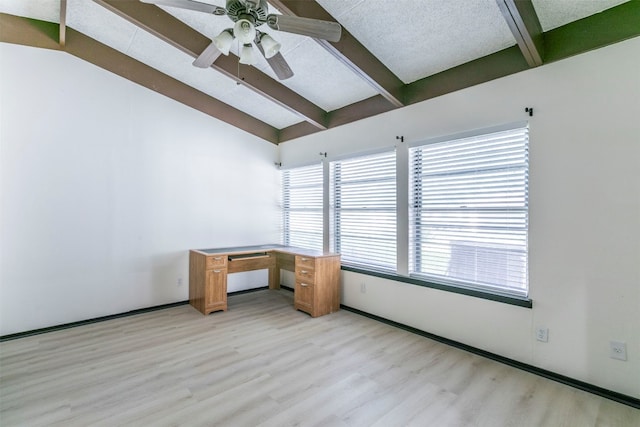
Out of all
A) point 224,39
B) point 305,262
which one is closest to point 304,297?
point 305,262

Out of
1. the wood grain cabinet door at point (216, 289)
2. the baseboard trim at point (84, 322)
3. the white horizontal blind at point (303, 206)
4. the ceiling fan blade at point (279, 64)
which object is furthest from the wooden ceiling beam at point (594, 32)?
the baseboard trim at point (84, 322)

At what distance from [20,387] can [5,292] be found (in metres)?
1.38

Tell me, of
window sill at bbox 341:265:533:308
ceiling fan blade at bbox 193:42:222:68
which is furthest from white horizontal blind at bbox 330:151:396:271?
ceiling fan blade at bbox 193:42:222:68

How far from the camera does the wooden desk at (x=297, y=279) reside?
153 inches

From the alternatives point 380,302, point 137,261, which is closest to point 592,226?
point 380,302

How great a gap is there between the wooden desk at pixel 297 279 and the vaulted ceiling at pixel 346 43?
206 cm

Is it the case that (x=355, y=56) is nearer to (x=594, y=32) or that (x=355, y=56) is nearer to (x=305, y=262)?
(x=594, y=32)

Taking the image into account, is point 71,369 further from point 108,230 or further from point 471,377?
point 471,377

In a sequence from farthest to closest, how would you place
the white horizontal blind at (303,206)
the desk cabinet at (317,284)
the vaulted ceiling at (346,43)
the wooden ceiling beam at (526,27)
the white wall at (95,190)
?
the white horizontal blind at (303,206) < the desk cabinet at (317,284) < the white wall at (95,190) < the vaulted ceiling at (346,43) < the wooden ceiling beam at (526,27)

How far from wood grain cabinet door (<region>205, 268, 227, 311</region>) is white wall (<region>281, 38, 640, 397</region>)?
9.51 feet

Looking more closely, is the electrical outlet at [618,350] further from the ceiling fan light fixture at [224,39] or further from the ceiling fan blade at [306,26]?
the ceiling fan light fixture at [224,39]

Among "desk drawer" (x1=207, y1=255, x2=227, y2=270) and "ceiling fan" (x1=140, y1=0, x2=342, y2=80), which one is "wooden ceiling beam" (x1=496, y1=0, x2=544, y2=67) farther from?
"desk drawer" (x1=207, y1=255, x2=227, y2=270)

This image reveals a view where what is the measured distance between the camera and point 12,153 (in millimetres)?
3141

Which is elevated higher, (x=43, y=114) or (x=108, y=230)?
(x=43, y=114)
